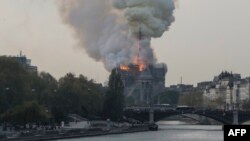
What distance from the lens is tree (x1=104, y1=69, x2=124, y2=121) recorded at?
166 ft

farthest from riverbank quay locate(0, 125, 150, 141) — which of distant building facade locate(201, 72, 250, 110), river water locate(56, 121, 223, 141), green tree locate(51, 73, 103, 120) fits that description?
distant building facade locate(201, 72, 250, 110)

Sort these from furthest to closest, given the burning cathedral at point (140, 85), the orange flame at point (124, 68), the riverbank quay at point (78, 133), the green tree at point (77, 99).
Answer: the burning cathedral at point (140, 85) → the orange flame at point (124, 68) → the green tree at point (77, 99) → the riverbank quay at point (78, 133)

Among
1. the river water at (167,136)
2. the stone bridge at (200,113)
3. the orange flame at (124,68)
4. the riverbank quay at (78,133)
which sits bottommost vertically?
the river water at (167,136)

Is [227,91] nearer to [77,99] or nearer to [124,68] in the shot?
[124,68]

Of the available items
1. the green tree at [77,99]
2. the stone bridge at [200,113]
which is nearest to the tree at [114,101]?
the green tree at [77,99]

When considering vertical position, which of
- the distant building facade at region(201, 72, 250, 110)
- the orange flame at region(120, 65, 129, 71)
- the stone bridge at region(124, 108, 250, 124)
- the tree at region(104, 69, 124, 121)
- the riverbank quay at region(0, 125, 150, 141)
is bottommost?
the riverbank quay at region(0, 125, 150, 141)

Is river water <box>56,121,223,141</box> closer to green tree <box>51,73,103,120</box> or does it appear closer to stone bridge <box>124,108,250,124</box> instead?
green tree <box>51,73,103,120</box>

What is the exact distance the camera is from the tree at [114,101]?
166ft

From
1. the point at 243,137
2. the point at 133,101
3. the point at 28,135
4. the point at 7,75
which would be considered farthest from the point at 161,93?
the point at 243,137

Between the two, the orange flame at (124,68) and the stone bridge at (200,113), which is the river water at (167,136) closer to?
the stone bridge at (200,113)

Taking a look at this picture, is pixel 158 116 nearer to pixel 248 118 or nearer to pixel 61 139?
pixel 248 118

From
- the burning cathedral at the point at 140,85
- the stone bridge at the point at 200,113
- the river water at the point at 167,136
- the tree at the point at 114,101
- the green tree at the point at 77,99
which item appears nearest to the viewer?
the river water at the point at 167,136

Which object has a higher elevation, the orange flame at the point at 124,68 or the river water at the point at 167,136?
the orange flame at the point at 124,68

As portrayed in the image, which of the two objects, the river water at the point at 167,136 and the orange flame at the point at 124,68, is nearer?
the river water at the point at 167,136
